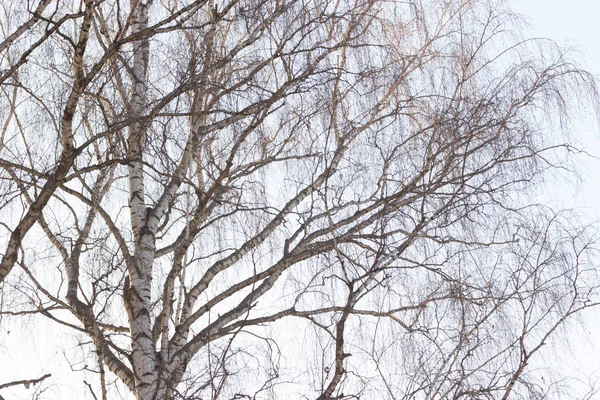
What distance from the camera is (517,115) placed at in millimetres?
5934

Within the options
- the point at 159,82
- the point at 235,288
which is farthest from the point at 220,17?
the point at 235,288

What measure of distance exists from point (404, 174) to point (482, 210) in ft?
1.86

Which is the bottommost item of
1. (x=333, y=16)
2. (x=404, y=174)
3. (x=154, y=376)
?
(x=154, y=376)

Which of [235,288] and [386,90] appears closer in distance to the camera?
[235,288]

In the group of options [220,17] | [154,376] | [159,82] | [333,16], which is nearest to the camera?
[220,17]

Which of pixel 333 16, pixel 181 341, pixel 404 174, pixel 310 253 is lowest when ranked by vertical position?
pixel 181 341

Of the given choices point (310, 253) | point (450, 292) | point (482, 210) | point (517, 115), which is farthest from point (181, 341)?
point (517, 115)

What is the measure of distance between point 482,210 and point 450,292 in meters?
0.66

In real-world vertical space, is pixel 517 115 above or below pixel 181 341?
above

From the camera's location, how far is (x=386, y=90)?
6.45 meters

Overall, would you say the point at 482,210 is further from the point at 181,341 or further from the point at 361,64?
the point at 181,341

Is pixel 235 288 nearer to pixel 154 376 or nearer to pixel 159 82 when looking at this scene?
pixel 154 376

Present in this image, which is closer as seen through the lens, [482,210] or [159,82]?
[482,210]

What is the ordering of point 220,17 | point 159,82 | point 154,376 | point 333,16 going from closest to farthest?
point 220,17, point 154,376, point 333,16, point 159,82
